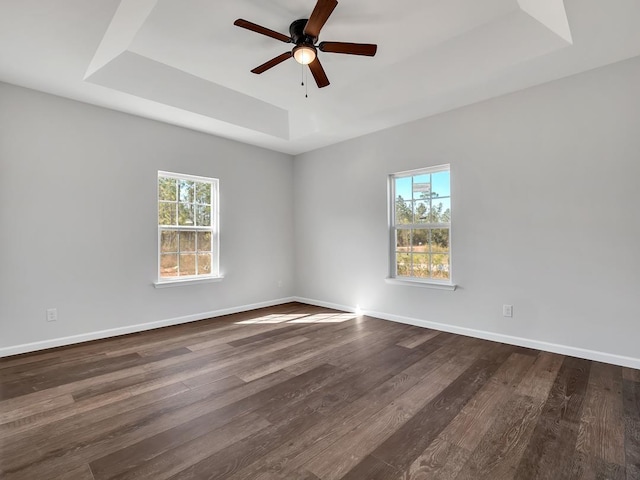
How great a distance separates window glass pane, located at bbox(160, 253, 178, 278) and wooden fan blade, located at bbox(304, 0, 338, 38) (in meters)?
3.20

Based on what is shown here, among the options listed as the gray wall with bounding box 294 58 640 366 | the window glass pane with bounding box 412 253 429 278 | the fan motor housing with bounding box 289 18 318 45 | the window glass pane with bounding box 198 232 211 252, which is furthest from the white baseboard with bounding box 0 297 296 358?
the fan motor housing with bounding box 289 18 318 45

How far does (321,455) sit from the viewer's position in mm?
1690

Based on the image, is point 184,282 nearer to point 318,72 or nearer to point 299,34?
point 318,72

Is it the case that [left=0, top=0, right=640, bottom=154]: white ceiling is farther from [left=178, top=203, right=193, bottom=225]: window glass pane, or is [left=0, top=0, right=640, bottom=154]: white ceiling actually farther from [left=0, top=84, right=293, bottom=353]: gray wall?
[left=178, top=203, right=193, bottom=225]: window glass pane

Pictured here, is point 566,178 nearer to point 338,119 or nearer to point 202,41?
point 338,119

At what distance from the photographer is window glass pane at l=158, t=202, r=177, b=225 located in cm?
418

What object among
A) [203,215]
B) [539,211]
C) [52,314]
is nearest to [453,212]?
[539,211]

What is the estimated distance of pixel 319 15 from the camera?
216 centimetres

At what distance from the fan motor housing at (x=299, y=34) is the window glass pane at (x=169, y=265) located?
3.06 m

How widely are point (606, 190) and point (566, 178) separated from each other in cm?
32

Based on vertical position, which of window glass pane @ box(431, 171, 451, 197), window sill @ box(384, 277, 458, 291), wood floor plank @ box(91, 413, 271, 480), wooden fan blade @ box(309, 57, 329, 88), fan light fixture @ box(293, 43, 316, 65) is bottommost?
wood floor plank @ box(91, 413, 271, 480)

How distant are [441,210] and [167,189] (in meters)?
3.57

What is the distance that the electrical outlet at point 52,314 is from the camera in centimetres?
331

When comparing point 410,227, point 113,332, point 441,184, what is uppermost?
point 441,184
